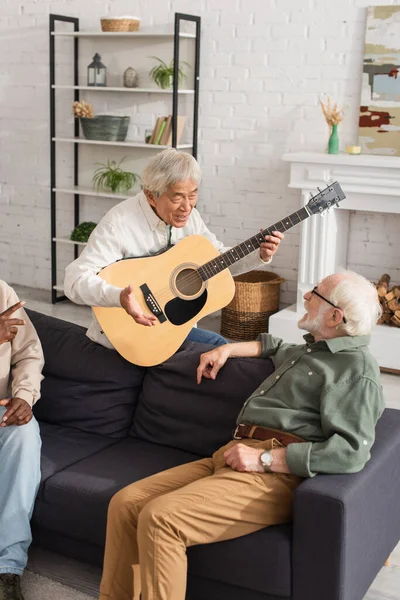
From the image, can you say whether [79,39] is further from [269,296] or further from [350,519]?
[350,519]

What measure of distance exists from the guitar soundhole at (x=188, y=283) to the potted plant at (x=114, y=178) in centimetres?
283

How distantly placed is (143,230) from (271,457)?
1105 millimetres

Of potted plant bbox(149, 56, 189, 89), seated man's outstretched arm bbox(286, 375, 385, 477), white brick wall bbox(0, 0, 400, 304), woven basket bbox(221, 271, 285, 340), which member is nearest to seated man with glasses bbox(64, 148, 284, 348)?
seated man's outstretched arm bbox(286, 375, 385, 477)

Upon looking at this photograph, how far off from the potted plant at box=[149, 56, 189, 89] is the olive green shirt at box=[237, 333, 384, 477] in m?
3.41

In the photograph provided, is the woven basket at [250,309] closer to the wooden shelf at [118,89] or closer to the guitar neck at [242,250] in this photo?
the wooden shelf at [118,89]

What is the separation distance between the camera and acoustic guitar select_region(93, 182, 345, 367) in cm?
296

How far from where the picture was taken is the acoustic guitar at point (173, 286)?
2.96m

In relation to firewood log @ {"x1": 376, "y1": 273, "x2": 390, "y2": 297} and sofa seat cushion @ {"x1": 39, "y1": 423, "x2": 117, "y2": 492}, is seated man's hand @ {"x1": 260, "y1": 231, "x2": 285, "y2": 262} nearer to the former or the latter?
sofa seat cushion @ {"x1": 39, "y1": 423, "x2": 117, "y2": 492}

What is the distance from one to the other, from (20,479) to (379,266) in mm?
3247

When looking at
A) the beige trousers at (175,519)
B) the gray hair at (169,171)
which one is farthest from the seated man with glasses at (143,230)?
the beige trousers at (175,519)

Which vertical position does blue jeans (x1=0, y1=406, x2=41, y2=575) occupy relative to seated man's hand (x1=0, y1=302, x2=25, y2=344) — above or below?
below

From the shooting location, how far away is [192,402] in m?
2.72

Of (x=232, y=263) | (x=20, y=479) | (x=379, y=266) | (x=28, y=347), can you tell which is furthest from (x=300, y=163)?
(x=20, y=479)

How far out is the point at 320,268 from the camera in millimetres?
5008
